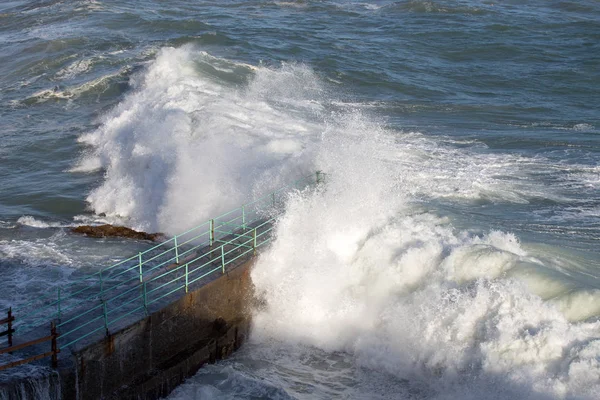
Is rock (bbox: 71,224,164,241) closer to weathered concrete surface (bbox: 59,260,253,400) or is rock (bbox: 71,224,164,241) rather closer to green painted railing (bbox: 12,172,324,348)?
green painted railing (bbox: 12,172,324,348)

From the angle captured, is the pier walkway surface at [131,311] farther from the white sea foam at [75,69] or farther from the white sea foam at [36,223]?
the white sea foam at [75,69]

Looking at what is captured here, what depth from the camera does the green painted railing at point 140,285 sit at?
32.4 feet

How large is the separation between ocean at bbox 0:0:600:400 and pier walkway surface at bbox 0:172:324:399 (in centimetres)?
42

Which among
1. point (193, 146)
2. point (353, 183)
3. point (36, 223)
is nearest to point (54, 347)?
point (353, 183)

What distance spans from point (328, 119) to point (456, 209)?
7620 millimetres

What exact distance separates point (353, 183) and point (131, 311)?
5005mm

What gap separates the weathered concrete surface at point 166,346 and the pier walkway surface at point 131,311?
0.02 metres

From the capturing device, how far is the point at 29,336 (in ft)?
31.1

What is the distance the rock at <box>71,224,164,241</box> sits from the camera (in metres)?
14.6

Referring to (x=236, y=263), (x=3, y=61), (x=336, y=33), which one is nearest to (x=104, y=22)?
(x=3, y=61)

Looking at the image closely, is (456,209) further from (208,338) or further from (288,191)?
(208,338)

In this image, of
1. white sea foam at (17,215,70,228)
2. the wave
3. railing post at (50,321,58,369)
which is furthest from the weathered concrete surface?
the wave

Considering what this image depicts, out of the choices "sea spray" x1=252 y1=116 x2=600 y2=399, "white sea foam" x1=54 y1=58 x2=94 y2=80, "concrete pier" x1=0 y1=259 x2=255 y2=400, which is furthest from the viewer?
"white sea foam" x1=54 y1=58 x2=94 y2=80

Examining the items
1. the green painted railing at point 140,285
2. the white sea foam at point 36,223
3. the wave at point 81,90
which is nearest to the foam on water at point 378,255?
the green painted railing at point 140,285
